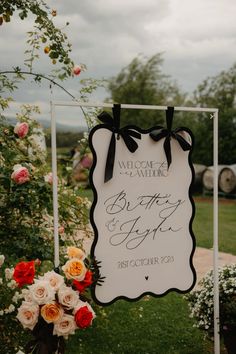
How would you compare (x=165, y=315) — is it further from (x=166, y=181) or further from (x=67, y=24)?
A: (x=67, y=24)

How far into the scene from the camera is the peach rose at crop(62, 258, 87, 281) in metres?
2.27

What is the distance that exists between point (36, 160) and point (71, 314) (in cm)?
184

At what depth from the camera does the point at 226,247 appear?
745 centimetres

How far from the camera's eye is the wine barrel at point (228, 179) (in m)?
13.6

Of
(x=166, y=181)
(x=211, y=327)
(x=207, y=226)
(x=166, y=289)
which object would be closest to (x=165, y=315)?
(x=211, y=327)

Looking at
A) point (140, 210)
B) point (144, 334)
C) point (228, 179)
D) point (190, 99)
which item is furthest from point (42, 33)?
point (190, 99)

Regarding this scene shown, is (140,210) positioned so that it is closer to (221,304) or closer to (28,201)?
(28,201)

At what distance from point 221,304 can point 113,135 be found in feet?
5.02

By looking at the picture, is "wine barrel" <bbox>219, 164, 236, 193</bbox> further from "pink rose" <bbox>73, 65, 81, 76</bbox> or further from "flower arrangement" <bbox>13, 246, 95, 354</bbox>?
"flower arrangement" <bbox>13, 246, 95, 354</bbox>

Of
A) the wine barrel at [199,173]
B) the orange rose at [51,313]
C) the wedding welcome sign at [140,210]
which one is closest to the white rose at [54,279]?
the orange rose at [51,313]

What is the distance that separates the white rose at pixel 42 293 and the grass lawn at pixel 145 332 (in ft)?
4.83

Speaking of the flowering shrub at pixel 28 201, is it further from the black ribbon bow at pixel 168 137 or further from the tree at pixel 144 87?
the tree at pixel 144 87

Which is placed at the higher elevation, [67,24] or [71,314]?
[67,24]

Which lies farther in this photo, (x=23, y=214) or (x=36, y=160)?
(x=36, y=160)
